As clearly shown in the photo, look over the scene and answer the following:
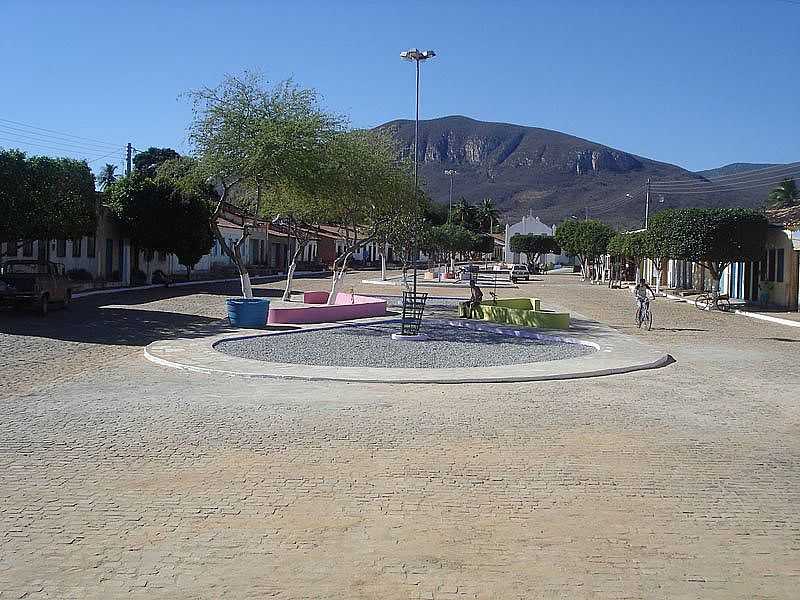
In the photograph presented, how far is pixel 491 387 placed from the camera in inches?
539

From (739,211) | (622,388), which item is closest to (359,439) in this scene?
(622,388)

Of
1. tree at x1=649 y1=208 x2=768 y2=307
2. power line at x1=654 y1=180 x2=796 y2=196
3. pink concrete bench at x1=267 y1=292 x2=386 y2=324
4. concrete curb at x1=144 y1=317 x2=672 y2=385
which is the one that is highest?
power line at x1=654 y1=180 x2=796 y2=196

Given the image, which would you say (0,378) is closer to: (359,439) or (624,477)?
(359,439)

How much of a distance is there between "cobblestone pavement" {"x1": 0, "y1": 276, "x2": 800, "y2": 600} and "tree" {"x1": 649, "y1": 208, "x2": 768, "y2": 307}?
22.0 meters

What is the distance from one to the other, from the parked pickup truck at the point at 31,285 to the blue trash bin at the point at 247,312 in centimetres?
616

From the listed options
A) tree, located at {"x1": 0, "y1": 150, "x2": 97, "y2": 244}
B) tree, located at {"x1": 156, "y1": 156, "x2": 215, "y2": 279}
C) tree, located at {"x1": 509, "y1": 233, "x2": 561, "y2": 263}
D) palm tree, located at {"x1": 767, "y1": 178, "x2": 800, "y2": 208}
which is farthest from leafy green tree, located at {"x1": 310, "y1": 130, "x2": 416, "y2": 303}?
palm tree, located at {"x1": 767, "y1": 178, "x2": 800, "y2": 208}

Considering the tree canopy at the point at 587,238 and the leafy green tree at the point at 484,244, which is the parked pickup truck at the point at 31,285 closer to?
the tree canopy at the point at 587,238

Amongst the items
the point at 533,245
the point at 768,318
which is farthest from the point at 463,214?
the point at 768,318

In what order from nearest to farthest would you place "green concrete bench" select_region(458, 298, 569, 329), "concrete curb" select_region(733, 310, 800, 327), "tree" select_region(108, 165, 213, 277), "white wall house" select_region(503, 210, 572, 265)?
"green concrete bench" select_region(458, 298, 569, 329), "concrete curb" select_region(733, 310, 800, 327), "tree" select_region(108, 165, 213, 277), "white wall house" select_region(503, 210, 572, 265)

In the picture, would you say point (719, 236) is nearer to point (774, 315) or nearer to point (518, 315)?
point (774, 315)

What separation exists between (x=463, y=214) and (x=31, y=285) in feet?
358

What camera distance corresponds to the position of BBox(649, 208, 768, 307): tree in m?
34.5

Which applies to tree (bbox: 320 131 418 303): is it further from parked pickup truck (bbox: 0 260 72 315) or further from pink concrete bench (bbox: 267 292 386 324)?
parked pickup truck (bbox: 0 260 72 315)

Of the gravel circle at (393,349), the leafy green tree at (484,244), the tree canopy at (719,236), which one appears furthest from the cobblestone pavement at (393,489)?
the leafy green tree at (484,244)
